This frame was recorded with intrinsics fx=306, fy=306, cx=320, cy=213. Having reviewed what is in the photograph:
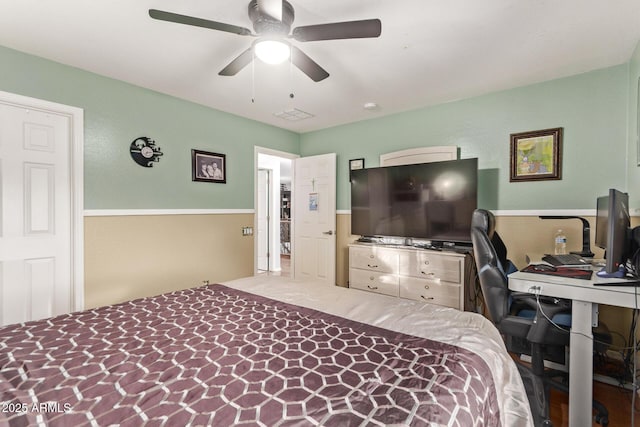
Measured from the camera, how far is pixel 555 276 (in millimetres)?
1813

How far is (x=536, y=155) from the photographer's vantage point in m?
2.86

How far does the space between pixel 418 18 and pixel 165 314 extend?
227 centimetres

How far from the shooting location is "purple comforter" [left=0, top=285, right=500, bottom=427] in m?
0.84

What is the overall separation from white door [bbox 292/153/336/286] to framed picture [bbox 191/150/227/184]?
48.6 inches

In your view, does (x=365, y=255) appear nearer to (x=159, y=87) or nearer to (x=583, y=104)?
(x=583, y=104)

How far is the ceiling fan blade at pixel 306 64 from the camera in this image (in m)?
1.88

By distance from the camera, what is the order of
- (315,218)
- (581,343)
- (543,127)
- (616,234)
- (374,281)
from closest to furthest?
(616,234) < (581,343) < (543,127) < (374,281) < (315,218)

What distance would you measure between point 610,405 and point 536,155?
78.7 inches

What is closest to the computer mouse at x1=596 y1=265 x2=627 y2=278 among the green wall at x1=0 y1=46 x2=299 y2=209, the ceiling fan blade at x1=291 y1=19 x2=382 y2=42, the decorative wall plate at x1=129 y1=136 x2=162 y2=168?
the ceiling fan blade at x1=291 y1=19 x2=382 y2=42

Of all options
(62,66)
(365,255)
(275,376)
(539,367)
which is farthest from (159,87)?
(539,367)

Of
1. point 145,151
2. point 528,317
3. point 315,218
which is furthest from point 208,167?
point 528,317

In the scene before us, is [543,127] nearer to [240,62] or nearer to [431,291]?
[431,291]

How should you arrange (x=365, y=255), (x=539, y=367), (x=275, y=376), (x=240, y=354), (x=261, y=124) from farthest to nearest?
(x=261, y=124) → (x=365, y=255) → (x=539, y=367) → (x=240, y=354) → (x=275, y=376)

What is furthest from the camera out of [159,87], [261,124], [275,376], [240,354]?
[261,124]
